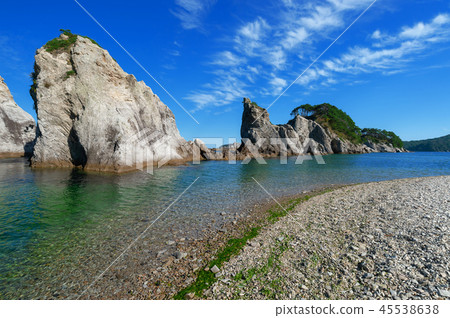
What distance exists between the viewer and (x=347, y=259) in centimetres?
618

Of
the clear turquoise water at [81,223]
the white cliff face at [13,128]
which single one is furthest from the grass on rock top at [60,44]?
the white cliff face at [13,128]

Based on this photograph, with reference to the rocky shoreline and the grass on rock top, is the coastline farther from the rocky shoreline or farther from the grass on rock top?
the grass on rock top

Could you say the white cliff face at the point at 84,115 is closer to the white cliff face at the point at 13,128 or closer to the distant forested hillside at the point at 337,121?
the white cliff face at the point at 13,128

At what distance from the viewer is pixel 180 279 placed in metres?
5.89

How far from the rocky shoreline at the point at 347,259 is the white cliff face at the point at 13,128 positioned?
7277 centimetres

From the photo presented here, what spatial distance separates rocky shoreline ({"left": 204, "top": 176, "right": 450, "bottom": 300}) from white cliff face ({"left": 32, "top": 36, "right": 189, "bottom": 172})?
27.5 m

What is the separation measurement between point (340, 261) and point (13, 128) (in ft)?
254

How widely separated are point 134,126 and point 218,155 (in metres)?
31.9

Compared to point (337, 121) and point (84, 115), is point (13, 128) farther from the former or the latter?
point (337, 121)

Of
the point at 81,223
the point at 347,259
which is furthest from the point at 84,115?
the point at 347,259

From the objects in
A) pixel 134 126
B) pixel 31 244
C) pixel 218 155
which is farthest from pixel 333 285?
pixel 218 155

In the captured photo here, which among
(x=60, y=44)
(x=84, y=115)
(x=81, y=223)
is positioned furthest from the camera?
(x=60, y=44)

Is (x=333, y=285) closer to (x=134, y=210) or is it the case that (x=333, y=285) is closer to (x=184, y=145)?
(x=134, y=210)
